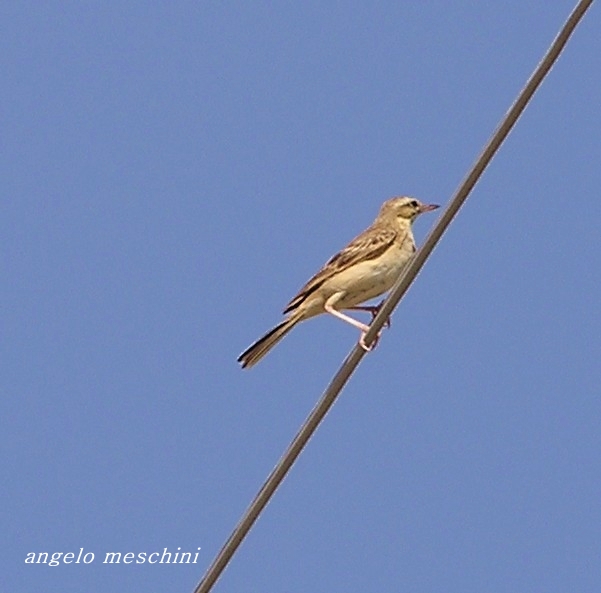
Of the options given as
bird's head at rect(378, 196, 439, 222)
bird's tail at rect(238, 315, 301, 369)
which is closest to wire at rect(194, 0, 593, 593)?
bird's tail at rect(238, 315, 301, 369)

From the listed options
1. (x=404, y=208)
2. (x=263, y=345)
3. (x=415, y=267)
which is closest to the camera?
(x=415, y=267)

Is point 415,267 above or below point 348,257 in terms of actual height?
above

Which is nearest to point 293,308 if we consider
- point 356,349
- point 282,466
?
point 356,349

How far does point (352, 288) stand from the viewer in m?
11.8

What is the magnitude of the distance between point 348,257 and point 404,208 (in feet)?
3.02

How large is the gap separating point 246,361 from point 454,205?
4268mm

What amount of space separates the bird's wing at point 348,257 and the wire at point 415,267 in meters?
4.04

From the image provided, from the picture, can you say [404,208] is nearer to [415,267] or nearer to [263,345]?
[263,345]

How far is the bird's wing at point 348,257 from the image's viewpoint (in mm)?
11969

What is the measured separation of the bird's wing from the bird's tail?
252mm

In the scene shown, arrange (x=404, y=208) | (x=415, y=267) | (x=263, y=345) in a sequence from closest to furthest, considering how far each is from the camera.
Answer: (x=415, y=267)
(x=263, y=345)
(x=404, y=208)

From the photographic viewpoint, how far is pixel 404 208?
41.7ft

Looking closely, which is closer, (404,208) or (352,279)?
(352,279)

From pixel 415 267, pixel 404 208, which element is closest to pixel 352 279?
pixel 404 208
